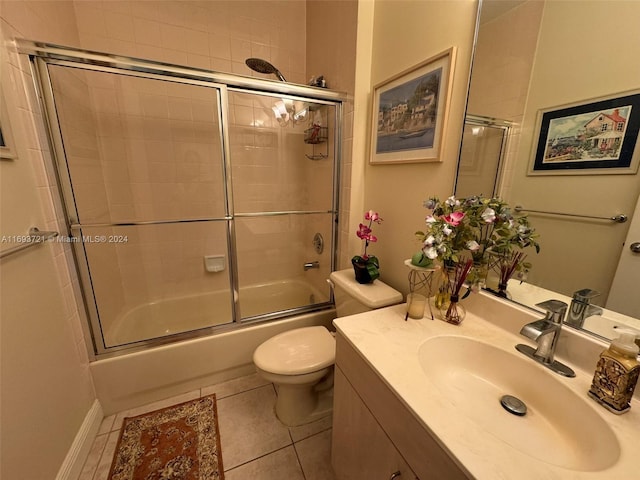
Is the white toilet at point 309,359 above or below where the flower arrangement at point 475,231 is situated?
below

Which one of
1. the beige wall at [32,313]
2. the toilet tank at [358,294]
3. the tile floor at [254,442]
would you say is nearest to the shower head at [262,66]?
the beige wall at [32,313]

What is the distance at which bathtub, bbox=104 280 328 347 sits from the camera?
1.73 metres

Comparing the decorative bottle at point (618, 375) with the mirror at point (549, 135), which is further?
the mirror at point (549, 135)

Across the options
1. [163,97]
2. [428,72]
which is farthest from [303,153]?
[428,72]

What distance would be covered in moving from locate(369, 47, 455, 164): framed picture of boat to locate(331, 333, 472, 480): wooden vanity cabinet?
90cm

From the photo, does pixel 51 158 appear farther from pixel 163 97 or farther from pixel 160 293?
pixel 160 293

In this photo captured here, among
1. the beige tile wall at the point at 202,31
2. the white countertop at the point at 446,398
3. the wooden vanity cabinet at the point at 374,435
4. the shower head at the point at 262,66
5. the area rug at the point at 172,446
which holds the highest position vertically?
the beige tile wall at the point at 202,31

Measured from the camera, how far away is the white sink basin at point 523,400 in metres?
0.56

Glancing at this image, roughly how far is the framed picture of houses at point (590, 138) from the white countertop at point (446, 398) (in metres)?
0.46

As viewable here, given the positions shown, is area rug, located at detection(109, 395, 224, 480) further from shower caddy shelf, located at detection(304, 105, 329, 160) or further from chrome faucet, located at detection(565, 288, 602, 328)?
shower caddy shelf, located at detection(304, 105, 329, 160)

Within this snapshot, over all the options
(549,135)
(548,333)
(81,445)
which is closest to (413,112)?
(549,135)

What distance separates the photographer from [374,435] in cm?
77

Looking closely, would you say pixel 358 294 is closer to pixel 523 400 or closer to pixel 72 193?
pixel 523 400

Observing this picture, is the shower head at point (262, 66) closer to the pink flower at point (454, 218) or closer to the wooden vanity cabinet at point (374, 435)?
the pink flower at point (454, 218)
